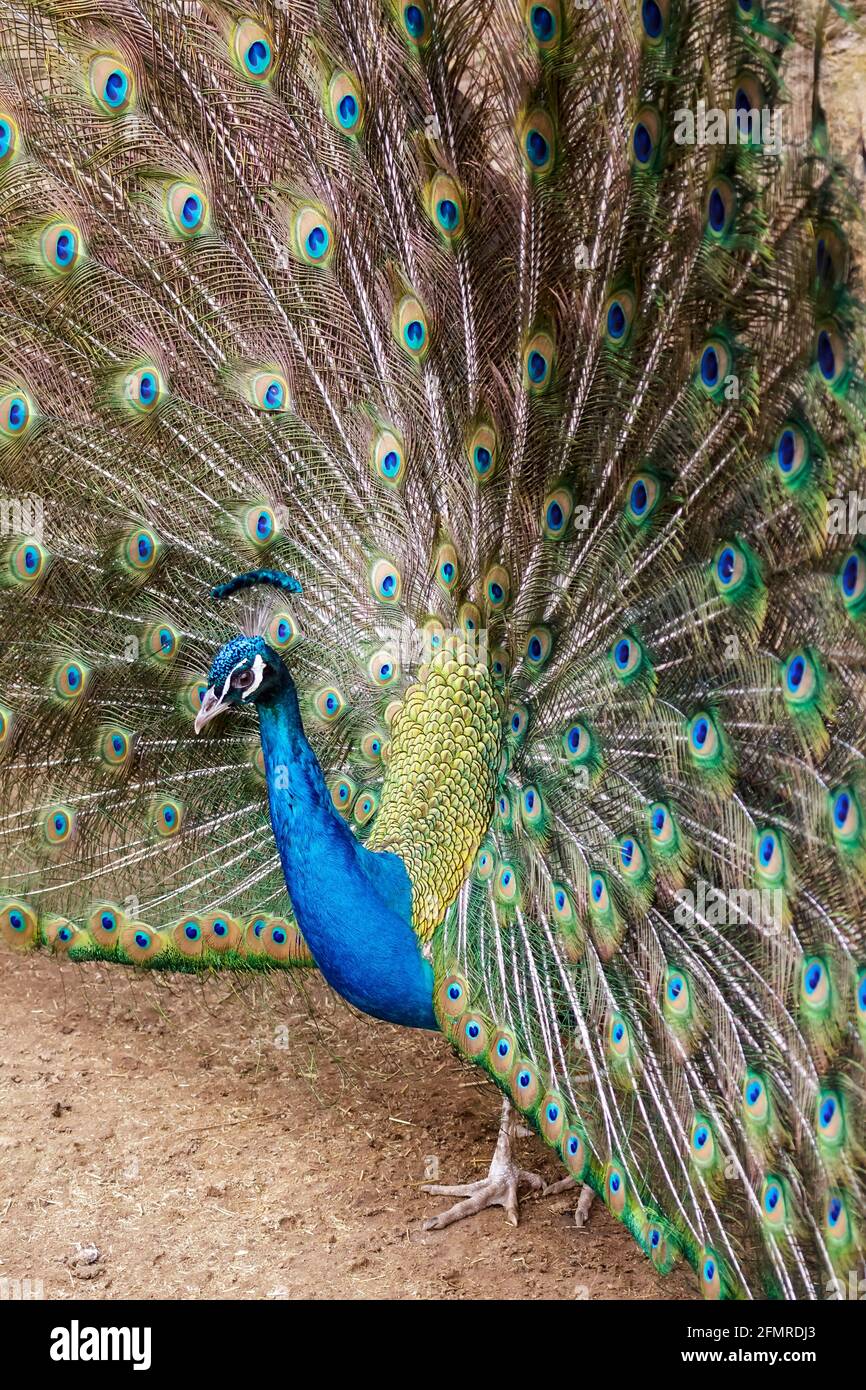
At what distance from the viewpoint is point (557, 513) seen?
287 centimetres

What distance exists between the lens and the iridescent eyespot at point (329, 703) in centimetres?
343

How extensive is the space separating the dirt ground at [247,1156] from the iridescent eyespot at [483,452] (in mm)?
1653

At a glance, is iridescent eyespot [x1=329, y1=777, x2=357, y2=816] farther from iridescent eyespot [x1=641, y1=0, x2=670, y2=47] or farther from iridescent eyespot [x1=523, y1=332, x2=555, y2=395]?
iridescent eyespot [x1=641, y1=0, x2=670, y2=47]

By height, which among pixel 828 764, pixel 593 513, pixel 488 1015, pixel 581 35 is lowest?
pixel 488 1015

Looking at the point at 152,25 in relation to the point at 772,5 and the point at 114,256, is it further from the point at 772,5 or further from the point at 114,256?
the point at 772,5

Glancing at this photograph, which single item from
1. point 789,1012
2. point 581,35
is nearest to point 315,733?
point 789,1012

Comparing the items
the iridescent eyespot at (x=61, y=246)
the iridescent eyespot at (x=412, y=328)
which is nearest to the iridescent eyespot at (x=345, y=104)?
the iridescent eyespot at (x=412, y=328)

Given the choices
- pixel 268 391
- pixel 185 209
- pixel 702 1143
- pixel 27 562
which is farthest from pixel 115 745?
pixel 702 1143

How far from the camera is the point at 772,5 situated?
1.97 metres

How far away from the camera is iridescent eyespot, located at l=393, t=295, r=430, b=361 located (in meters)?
3.00

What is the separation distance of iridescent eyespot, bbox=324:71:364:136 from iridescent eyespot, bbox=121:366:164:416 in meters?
0.78

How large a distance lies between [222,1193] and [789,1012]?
1732mm

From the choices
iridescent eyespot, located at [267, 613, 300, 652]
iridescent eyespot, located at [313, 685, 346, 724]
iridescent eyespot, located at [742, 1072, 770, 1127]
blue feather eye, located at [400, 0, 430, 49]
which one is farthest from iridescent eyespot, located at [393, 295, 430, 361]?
iridescent eyespot, located at [742, 1072, 770, 1127]

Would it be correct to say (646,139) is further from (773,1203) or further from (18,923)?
(18,923)
